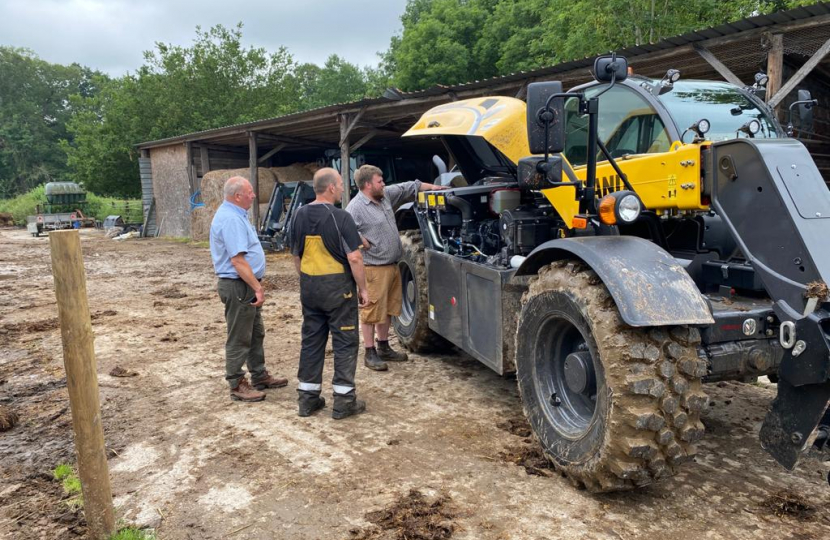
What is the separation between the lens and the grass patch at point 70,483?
10.6 feet

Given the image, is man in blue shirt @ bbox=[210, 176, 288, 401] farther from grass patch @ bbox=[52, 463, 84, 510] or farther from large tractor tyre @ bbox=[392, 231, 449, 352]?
large tractor tyre @ bbox=[392, 231, 449, 352]

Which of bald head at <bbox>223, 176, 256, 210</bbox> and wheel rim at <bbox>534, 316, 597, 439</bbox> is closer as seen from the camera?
wheel rim at <bbox>534, 316, 597, 439</bbox>

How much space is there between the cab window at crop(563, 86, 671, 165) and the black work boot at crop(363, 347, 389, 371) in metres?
2.58

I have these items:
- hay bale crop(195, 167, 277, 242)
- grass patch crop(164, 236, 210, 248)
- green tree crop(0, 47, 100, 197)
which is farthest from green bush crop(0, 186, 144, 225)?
green tree crop(0, 47, 100, 197)

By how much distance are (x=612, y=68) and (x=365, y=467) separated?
271 centimetres

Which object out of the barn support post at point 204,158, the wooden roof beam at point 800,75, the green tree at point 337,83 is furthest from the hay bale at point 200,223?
the green tree at point 337,83

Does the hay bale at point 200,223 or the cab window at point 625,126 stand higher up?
the cab window at point 625,126

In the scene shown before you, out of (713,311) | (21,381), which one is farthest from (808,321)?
(21,381)

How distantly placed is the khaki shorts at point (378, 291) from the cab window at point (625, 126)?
2.13m

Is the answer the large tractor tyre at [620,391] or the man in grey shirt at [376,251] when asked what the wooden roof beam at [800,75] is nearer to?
the man in grey shirt at [376,251]

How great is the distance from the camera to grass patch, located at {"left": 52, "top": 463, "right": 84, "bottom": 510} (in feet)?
10.6

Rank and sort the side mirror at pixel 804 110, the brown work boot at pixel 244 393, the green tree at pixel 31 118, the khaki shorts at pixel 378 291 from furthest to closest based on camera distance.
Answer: the green tree at pixel 31 118 < the khaki shorts at pixel 378 291 < the brown work boot at pixel 244 393 < the side mirror at pixel 804 110

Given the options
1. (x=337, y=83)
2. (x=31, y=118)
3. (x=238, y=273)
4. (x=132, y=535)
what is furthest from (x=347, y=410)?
(x=31, y=118)

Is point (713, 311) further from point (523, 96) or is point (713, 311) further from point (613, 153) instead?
point (523, 96)
